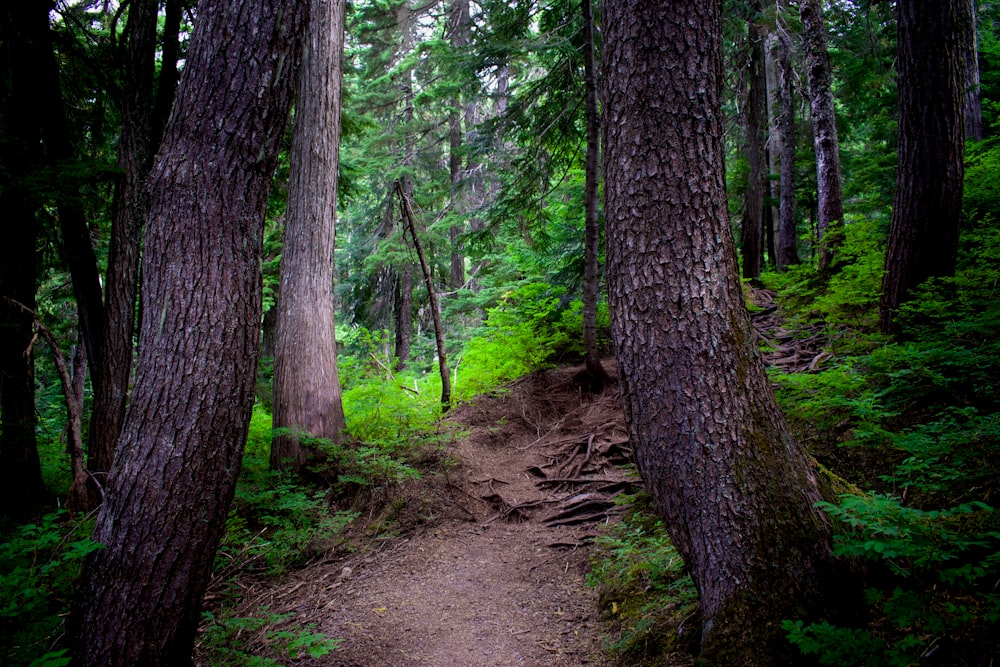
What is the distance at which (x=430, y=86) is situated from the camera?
14250 millimetres

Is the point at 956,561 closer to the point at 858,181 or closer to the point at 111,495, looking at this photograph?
the point at 111,495

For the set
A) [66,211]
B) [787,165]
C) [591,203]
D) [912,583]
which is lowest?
[912,583]

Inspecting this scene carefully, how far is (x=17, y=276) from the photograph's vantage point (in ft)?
16.9

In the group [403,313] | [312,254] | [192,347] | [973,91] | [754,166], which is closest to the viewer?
[192,347]

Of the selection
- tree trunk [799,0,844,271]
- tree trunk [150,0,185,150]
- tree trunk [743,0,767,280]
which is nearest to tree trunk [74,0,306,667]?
tree trunk [150,0,185,150]

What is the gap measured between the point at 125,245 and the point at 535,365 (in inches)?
265

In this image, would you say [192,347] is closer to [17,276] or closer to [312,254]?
[17,276]

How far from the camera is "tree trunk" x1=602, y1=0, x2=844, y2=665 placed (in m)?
2.54

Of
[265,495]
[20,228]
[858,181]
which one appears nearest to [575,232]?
[858,181]

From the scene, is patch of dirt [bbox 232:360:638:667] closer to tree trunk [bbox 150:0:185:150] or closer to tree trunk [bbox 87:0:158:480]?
tree trunk [bbox 87:0:158:480]

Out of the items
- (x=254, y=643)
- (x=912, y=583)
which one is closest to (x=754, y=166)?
(x=912, y=583)

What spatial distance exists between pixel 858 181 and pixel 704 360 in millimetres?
11184

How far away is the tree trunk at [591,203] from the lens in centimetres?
785

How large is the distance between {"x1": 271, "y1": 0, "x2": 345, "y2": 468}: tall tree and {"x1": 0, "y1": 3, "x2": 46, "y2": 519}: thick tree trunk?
8.49 ft
